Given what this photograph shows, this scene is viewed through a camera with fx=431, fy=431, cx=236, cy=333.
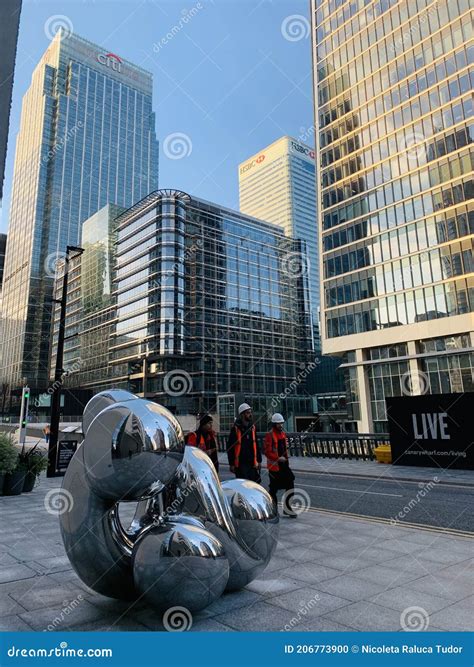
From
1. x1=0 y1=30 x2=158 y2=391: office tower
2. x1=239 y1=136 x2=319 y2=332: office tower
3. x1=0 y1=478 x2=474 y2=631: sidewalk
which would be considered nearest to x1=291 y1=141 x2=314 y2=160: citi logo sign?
x1=239 y1=136 x2=319 y2=332: office tower

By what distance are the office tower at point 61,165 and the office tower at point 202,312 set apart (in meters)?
32.7

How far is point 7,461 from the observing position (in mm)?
11180

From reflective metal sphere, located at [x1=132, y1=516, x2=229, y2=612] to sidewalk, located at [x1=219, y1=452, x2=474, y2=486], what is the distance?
39.2 ft

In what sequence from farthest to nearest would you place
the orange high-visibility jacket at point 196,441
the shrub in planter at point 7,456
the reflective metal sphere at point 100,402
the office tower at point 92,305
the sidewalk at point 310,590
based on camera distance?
the office tower at point 92,305 < the shrub in planter at point 7,456 < the orange high-visibility jacket at point 196,441 < the reflective metal sphere at point 100,402 < the sidewalk at point 310,590

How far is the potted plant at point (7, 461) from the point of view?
10.9 meters

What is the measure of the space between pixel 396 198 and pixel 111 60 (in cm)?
14392

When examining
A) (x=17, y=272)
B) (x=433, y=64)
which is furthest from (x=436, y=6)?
(x=17, y=272)

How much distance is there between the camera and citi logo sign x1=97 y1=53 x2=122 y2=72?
14518cm

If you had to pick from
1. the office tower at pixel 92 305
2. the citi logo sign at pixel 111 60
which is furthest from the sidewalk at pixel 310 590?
the citi logo sign at pixel 111 60

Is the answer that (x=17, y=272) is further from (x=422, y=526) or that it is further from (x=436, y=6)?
(x=422, y=526)

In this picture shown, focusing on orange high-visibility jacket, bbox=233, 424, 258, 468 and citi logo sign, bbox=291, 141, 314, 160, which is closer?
orange high-visibility jacket, bbox=233, 424, 258, 468

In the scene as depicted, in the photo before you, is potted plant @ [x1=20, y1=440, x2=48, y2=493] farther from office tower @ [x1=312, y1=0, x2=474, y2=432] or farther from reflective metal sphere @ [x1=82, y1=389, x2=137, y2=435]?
office tower @ [x1=312, y1=0, x2=474, y2=432]

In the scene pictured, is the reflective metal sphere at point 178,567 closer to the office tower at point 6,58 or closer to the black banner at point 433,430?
the office tower at point 6,58

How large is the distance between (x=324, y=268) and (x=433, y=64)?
75.5 ft
